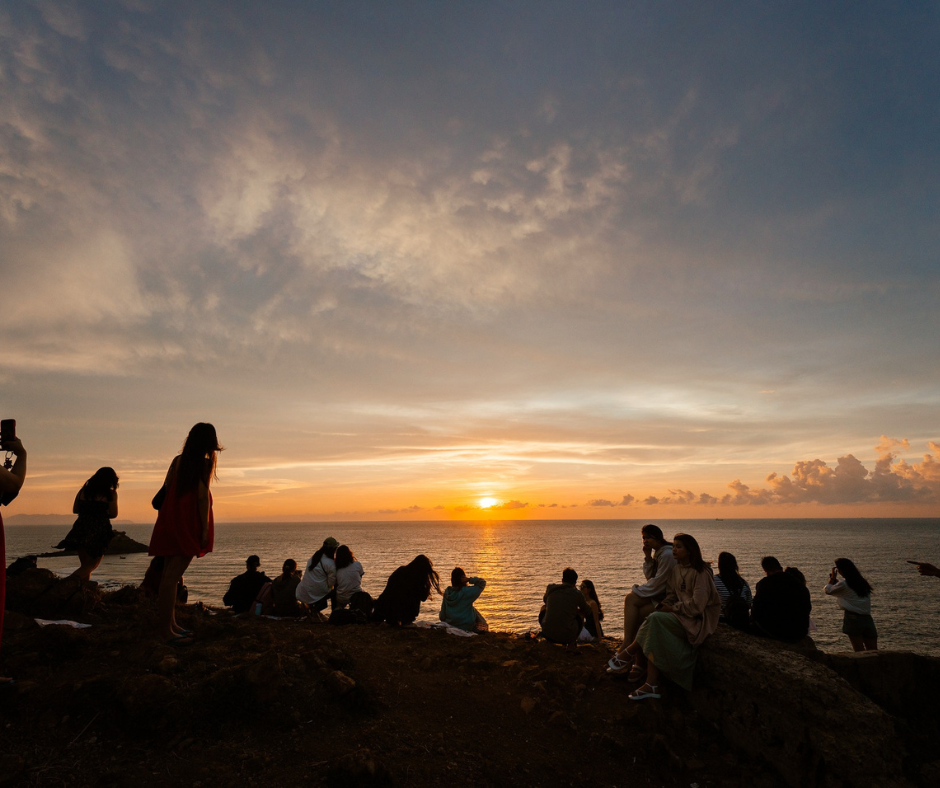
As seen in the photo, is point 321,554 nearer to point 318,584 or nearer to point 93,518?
point 318,584

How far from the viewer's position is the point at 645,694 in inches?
261

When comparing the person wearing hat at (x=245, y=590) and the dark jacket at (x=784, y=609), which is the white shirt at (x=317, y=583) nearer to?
the person wearing hat at (x=245, y=590)

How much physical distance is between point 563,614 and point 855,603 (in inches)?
254

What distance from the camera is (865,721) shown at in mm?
5852

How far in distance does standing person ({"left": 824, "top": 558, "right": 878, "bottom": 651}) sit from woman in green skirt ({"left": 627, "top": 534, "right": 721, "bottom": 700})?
235 inches

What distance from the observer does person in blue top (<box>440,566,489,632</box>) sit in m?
10.7

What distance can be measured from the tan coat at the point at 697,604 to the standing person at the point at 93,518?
335 inches

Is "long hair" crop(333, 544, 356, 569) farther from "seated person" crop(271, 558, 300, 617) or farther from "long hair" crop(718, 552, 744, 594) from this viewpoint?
"long hair" crop(718, 552, 744, 594)

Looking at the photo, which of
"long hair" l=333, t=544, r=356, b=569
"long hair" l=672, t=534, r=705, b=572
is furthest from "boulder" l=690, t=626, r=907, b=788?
"long hair" l=333, t=544, r=356, b=569

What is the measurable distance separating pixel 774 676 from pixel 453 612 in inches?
239

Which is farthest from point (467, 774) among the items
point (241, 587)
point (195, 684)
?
point (241, 587)

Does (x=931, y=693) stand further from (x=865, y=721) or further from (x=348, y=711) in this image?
(x=348, y=711)

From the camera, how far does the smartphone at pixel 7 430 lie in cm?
466

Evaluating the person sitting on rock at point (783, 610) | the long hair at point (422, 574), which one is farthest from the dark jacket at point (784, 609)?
the long hair at point (422, 574)
